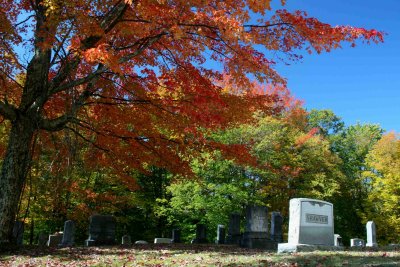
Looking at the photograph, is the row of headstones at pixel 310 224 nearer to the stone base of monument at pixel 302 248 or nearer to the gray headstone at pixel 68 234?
the stone base of monument at pixel 302 248

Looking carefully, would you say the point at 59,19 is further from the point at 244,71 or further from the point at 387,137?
the point at 387,137

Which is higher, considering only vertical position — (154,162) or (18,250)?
(154,162)

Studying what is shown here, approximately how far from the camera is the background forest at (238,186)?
20562 millimetres

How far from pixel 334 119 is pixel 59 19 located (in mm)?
38731

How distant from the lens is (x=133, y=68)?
1225cm

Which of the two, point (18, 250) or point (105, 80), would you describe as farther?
point (105, 80)

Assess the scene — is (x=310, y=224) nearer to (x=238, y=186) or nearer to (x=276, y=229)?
(x=276, y=229)

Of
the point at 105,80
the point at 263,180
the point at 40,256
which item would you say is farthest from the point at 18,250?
the point at 263,180

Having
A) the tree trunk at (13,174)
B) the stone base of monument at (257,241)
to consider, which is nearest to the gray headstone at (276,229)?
the stone base of monument at (257,241)

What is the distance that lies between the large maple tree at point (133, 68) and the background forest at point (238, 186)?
179 cm

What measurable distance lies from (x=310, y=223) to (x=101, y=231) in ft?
23.9

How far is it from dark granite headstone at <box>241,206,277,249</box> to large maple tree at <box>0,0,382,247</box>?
3565 mm

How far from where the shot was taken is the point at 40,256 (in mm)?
8586

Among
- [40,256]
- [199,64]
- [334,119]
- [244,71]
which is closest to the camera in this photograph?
[40,256]
